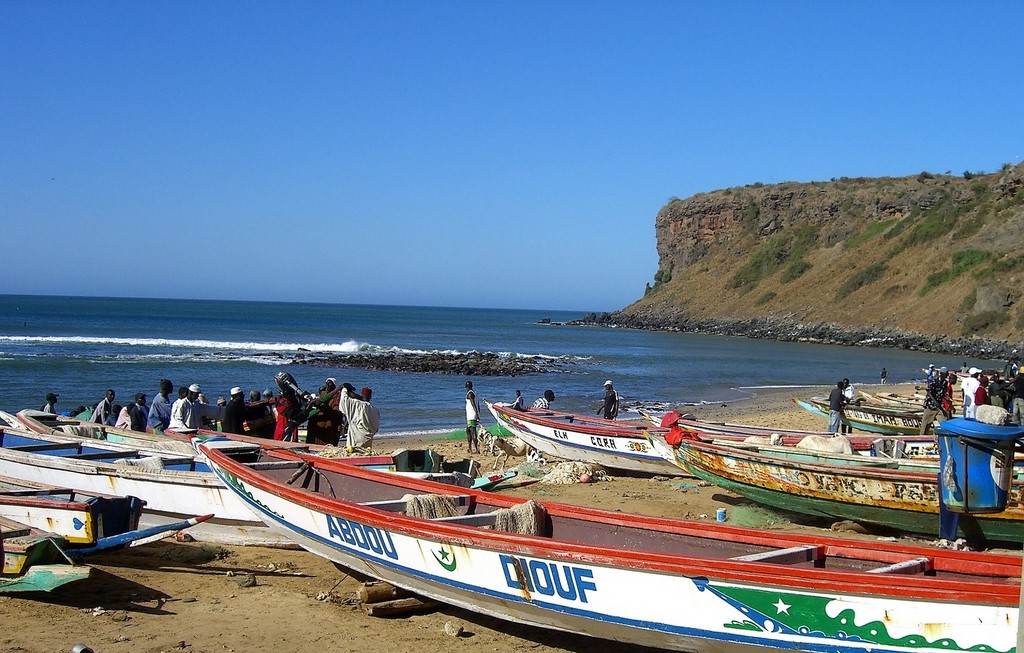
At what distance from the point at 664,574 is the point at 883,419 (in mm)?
15607

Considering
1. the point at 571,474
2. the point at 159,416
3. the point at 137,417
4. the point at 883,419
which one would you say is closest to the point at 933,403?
the point at 883,419

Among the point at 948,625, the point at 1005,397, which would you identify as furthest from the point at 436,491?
the point at 1005,397

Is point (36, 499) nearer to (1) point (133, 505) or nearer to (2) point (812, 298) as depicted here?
(1) point (133, 505)

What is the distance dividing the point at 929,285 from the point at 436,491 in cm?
7700

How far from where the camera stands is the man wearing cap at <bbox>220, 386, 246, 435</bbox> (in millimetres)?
13797

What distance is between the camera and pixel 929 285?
7625 cm

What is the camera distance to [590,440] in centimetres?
1555

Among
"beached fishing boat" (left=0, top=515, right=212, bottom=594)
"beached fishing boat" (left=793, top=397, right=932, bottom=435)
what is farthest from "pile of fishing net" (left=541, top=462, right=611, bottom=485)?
"beached fishing boat" (left=0, top=515, right=212, bottom=594)

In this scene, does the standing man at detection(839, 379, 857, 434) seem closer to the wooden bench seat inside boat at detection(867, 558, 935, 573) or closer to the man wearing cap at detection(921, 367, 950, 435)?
the man wearing cap at detection(921, 367, 950, 435)

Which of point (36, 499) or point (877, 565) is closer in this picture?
point (877, 565)

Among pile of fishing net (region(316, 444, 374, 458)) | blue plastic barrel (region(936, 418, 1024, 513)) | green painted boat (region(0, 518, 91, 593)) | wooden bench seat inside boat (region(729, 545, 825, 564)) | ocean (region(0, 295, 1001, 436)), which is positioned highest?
blue plastic barrel (region(936, 418, 1024, 513))

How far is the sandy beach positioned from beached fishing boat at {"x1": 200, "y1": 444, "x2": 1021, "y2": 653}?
1.40 feet

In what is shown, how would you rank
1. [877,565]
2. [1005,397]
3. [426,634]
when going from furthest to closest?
[1005,397] < [426,634] < [877,565]

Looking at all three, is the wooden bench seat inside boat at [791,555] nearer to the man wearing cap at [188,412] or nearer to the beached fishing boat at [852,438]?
A: the beached fishing boat at [852,438]
